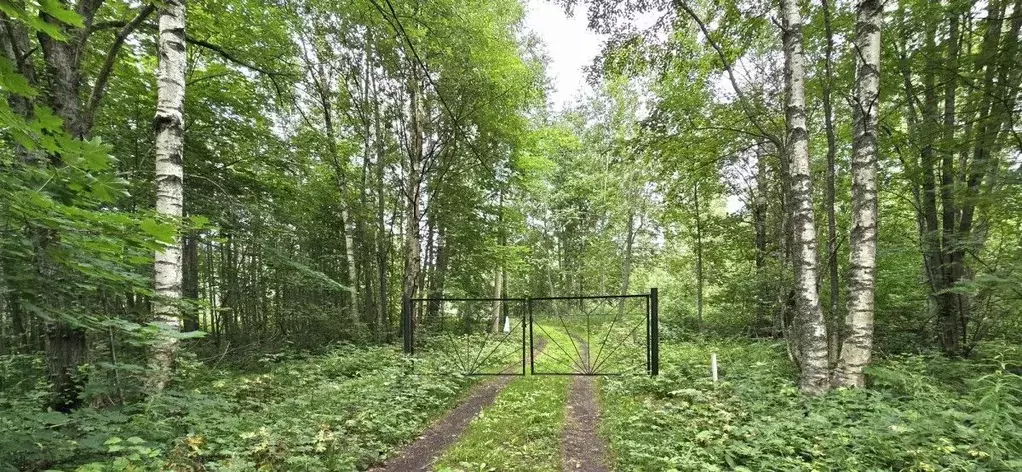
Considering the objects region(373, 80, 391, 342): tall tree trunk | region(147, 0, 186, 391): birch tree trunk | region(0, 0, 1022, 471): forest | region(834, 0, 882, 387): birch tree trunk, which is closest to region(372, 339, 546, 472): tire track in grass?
region(0, 0, 1022, 471): forest

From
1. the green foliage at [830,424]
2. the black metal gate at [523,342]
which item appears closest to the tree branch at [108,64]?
the black metal gate at [523,342]

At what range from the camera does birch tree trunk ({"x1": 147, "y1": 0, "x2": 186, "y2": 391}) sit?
423 cm

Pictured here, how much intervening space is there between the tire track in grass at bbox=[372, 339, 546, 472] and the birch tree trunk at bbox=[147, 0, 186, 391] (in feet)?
8.54

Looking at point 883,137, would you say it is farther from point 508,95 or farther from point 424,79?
point 424,79

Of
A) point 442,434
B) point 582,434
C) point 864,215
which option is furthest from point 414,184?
point 864,215

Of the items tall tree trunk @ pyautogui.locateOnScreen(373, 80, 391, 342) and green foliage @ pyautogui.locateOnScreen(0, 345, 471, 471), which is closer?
green foliage @ pyautogui.locateOnScreen(0, 345, 471, 471)

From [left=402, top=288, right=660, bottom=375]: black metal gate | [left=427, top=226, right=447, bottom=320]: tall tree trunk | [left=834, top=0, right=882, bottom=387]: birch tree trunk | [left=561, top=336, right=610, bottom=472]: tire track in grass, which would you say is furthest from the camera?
[left=427, top=226, right=447, bottom=320]: tall tree trunk

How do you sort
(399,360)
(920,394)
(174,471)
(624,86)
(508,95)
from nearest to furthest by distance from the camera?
(174,471), (920,394), (399,360), (508,95), (624,86)

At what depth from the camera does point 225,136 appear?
8.17m

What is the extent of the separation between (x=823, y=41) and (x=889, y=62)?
44.6 inches

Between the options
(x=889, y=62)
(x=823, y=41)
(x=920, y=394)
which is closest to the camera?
(x=920, y=394)

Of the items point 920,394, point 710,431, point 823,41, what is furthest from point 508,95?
point 920,394

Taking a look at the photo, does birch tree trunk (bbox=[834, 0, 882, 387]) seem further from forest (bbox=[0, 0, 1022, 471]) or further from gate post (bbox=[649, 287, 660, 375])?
gate post (bbox=[649, 287, 660, 375])

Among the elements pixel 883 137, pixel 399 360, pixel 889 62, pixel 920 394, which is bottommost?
pixel 399 360
